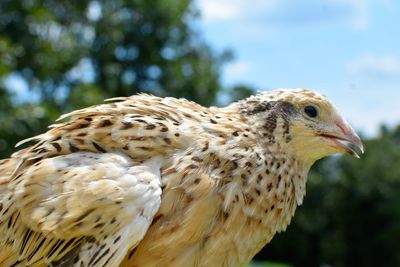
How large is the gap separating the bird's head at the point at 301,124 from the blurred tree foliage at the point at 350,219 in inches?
2005

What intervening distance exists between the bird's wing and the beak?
1.22 metres

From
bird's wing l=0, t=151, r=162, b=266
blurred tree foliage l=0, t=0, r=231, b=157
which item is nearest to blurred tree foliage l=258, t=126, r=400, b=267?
blurred tree foliage l=0, t=0, r=231, b=157

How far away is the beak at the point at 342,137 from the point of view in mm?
5785

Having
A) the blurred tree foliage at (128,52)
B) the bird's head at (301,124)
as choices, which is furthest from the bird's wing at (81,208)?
the blurred tree foliage at (128,52)

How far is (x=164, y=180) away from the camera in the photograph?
5.40 metres

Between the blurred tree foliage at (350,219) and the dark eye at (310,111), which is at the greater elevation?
the dark eye at (310,111)

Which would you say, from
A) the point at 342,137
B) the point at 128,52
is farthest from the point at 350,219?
the point at 342,137

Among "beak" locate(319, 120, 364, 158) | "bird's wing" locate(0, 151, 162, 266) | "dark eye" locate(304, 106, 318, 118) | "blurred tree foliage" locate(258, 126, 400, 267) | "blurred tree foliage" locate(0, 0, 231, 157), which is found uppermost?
"dark eye" locate(304, 106, 318, 118)

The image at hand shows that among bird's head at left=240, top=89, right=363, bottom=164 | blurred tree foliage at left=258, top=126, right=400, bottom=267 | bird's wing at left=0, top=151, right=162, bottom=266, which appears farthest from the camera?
blurred tree foliage at left=258, top=126, right=400, bottom=267

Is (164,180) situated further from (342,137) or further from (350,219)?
(350,219)

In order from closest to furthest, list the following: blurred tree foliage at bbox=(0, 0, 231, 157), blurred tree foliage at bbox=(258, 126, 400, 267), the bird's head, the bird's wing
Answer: the bird's wing, the bird's head, blurred tree foliage at bbox=(0, 0, 231, 157), blurred tree foliage at bbox=(258, 126, 400, 267)

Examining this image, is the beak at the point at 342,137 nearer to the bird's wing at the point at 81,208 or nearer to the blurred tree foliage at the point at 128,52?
the bird's wing at the point at 81,208

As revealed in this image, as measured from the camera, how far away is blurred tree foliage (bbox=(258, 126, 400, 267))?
56125mm

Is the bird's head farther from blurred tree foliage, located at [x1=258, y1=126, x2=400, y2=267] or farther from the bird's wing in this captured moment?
blurred tree foliage, located at [x1=258, y1=126, x2=400, y2=267]
